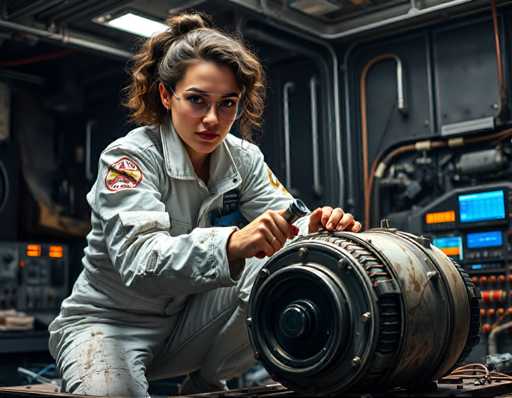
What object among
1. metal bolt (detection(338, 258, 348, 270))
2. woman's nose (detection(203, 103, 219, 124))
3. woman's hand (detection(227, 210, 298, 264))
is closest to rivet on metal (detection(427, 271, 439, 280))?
metal bolt (detection(338, 258, 348, 270))

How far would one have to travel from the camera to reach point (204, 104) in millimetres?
2088

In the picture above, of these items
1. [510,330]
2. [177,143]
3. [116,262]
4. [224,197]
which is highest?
[177,143]

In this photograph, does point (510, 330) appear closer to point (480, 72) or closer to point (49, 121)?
point (480, 72)

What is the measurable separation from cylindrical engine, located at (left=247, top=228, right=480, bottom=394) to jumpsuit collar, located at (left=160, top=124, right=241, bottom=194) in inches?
24.2

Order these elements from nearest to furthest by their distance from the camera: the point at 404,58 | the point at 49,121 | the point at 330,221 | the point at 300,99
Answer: the point at 330,221, the point at 404,58, the point at 300,99, the point at 49,121

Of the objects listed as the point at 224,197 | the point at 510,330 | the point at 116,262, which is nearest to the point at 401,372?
the point at 116,262

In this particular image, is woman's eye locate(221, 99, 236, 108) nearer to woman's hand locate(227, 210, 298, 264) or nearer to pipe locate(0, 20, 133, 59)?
woman's hand locate(227, 210, 298, 264)

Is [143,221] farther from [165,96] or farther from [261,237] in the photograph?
[165,96]

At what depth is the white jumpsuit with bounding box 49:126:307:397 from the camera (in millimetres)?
1922

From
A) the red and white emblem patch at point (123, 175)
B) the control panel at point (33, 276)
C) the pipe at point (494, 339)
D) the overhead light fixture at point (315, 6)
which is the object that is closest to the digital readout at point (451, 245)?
the pipe at point (494, 339)

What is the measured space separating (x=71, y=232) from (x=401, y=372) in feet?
15.0

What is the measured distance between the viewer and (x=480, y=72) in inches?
170

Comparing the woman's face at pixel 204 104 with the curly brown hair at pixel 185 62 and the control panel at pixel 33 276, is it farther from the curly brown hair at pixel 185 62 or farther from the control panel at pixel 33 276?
the control panel at pixel 33 276

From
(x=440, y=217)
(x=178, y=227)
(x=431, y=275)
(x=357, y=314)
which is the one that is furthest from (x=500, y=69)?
(x=357, y=314)
